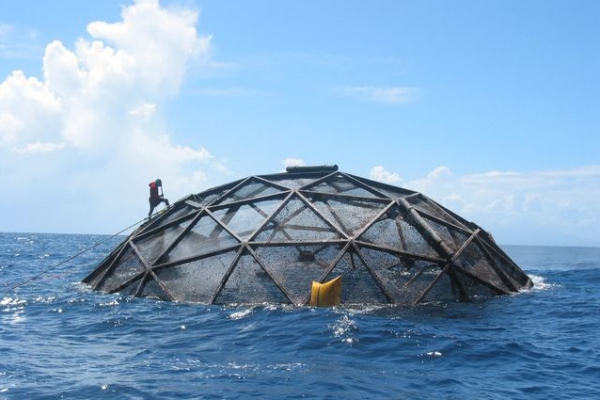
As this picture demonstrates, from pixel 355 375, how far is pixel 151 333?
14.2 feet

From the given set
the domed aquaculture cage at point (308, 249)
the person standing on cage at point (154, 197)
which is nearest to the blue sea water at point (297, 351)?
the domed aquaculture cage at point (308, 249)

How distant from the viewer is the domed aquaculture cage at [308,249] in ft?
Answer: 42.5

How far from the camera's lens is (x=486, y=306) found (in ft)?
41.8

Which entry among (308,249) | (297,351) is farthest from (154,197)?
(297,351)

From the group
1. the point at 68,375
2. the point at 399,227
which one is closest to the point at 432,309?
the point at 399,227

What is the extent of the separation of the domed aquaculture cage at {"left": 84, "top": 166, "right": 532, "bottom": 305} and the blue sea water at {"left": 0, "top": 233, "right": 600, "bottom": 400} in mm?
678

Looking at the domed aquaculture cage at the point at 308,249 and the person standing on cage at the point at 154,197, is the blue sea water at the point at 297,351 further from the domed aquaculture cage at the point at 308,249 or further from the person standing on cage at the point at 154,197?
the person standing on cage at the point at 154,197

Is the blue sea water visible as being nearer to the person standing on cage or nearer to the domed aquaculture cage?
the domed aquaculture cage

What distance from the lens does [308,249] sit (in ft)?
50.4

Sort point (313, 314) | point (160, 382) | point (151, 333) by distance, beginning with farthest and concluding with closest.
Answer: point (313, 314)
point (151, 333)
point (160, 382)

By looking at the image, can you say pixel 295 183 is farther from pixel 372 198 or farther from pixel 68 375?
pixel 68 375

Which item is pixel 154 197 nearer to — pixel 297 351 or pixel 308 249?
pixel 308 249

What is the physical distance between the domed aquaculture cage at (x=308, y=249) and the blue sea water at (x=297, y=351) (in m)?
0.68

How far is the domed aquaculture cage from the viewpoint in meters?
13.0
